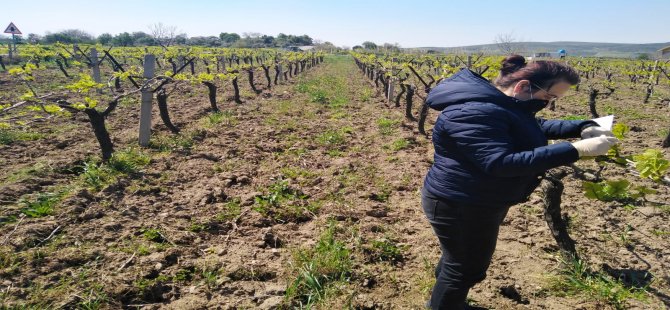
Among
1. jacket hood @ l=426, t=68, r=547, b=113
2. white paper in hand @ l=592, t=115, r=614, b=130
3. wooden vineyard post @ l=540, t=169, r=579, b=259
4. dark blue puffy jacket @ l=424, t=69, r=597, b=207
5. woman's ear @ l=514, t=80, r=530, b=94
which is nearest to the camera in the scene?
dark blue puffy jacket @ l=424, t=69, r=597, b=207

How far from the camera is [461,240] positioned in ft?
6.89

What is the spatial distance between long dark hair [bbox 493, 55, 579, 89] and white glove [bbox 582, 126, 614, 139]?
11.2 inches

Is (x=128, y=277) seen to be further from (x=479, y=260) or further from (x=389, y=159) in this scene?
(x=389, y=159)

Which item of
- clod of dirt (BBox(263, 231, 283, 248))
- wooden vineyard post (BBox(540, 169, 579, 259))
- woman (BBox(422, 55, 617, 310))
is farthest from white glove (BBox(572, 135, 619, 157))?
clod of dirt (BBox(263, 231, 283, 248))

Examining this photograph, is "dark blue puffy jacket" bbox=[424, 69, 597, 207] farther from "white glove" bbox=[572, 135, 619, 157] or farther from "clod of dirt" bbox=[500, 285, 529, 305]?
"clod of dirt" bbox=[500, 285, 529, 305]

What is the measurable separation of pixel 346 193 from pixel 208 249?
6.84ft

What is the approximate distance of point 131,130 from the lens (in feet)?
25.7

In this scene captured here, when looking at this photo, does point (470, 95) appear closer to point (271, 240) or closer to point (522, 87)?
point (522, 87)

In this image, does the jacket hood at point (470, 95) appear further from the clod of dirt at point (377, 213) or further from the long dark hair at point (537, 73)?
the clod of dirt at point (377, 213)

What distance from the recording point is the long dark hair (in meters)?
2.03

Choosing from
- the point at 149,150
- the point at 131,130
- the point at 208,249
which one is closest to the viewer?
the point at 208,249

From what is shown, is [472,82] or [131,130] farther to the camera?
Answer: [131,130]

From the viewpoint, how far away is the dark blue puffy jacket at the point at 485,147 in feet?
5.74

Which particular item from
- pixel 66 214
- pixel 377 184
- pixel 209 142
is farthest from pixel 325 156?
pixel 66 214
